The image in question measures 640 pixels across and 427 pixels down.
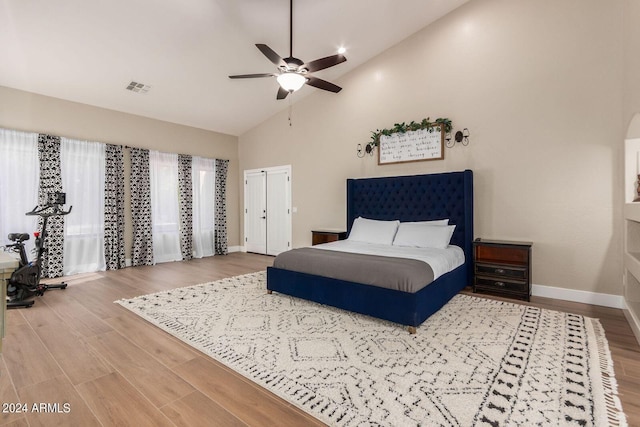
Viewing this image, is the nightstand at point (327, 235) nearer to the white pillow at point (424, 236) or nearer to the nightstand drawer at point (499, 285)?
the white pillow at point (424, 236)

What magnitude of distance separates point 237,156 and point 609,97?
696 centimetres

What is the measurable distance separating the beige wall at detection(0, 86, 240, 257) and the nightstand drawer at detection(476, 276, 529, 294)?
5.73m

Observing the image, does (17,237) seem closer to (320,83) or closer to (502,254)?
(320,83)

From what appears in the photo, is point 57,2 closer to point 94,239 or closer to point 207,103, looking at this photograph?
point 207,103

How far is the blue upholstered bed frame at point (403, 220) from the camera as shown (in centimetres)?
288

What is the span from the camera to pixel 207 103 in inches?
236

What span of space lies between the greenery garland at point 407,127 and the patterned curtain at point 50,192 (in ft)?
17.1

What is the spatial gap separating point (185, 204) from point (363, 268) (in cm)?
498

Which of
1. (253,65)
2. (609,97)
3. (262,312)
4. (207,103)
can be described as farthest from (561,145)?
(207,103)

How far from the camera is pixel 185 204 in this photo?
6.69 meters

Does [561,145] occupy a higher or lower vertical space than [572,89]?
lower

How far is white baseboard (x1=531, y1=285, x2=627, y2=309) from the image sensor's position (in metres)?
3.50

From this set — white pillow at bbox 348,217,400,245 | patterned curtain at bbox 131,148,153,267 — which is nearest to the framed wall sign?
white pillow at bbox 348,217,400,245

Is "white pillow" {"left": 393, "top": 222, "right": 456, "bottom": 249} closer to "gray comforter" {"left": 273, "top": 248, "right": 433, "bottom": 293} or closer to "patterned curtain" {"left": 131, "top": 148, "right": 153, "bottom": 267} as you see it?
"gray comforter" {"left": 273, "top": 248, "right": 433, "bottom": 293}
